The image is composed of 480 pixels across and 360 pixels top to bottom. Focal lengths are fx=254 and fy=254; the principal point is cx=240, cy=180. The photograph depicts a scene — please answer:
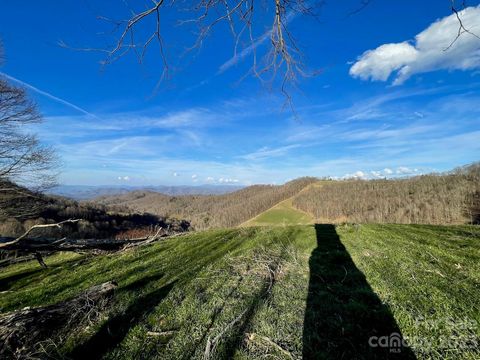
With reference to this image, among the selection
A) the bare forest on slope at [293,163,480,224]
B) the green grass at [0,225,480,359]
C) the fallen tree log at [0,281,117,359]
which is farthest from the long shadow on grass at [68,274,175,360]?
the bare forest on slope at [293,163,480,224]

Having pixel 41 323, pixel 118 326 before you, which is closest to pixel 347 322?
pixel 118 326

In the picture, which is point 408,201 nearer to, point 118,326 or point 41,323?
point 118,326

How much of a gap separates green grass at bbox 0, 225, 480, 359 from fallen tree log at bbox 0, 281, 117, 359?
0.22m

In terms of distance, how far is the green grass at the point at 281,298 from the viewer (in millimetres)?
2676

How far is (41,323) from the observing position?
307cm

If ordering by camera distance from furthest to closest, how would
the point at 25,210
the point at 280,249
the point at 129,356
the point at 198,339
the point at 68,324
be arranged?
1. the point at 25,210
2. the point at 280,249
3. the point at 68,324
4. the point at 198,339
5. the point at 129,356

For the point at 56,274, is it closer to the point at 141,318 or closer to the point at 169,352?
the point at 141,318

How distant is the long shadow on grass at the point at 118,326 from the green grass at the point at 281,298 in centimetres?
1

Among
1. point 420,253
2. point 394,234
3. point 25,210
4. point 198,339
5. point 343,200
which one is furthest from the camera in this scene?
point 343,200

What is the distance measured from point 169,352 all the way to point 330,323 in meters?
1.83

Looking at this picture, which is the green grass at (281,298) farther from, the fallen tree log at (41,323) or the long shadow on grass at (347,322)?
the fallen tree log at (41,323)

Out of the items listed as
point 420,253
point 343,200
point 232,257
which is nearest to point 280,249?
point 232,257

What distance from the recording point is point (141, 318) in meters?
3.41

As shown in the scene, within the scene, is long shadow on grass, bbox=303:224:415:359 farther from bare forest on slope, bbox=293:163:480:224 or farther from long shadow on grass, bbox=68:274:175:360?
bare forest on slope, bbox=293:163:480:224
